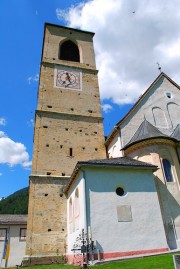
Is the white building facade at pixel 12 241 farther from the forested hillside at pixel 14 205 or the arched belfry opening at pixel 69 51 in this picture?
the forested hillside at pixel 14 205

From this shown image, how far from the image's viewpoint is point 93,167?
14.3m

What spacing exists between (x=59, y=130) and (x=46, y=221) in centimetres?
821

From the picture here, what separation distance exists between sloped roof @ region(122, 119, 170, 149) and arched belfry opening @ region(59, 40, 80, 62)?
45.0 ft

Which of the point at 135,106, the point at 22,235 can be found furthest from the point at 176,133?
the point at 22,235

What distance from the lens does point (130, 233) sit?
13.1 meters

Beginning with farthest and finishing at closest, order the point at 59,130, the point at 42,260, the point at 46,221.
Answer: the point at 59,130 → the point at 46,221 → the point at 42,260

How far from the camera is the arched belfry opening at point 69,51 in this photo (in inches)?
1150

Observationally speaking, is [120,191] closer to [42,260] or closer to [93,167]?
[93,167]

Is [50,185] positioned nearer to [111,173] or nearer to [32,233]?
[32,233]

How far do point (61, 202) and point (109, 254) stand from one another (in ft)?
25.1

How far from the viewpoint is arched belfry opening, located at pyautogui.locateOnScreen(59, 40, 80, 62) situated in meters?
29.2

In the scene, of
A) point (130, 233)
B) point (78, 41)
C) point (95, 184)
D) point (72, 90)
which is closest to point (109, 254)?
point (130, 233)

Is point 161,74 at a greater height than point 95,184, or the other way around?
point 161,74

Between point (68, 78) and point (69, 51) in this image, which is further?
point (69, 51)
